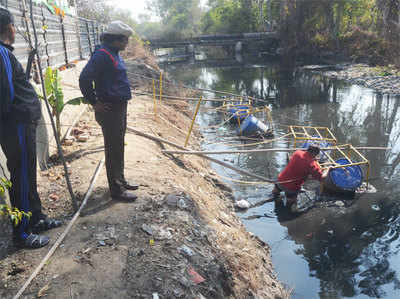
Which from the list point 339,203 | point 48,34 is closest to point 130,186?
point 339,203

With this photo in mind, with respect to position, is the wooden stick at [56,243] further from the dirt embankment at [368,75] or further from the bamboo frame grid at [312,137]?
the dirt embankment at [368,75]

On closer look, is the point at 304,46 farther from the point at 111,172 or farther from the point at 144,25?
the point at 144,25

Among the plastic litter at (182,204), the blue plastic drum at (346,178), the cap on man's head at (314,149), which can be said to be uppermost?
the cap on man's head at (314,149)

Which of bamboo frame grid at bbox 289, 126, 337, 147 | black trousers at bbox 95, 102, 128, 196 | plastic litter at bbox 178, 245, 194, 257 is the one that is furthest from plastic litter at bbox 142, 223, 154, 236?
bamboo frame grid at bbox 289, 126, 337, 147

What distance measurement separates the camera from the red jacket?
633cm

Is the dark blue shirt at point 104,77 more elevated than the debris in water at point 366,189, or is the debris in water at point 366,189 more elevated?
the dark blue shirt at point 104,77

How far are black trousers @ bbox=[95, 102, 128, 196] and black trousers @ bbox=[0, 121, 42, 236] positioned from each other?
867 mm

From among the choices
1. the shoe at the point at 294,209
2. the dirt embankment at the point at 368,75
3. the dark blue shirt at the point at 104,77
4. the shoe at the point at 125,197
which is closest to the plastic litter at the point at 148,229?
the shoe at the point at 125,197

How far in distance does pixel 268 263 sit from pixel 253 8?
49733 millimetres

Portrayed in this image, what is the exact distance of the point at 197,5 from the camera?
93250mm

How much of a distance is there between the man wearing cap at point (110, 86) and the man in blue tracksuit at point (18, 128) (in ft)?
2.34

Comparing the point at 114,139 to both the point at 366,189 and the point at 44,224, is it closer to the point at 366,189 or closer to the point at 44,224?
the point at 44,224

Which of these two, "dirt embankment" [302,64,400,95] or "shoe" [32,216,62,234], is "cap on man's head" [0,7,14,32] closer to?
"shoe" [32,216,62,234]

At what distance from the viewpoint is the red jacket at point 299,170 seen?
249 inches
